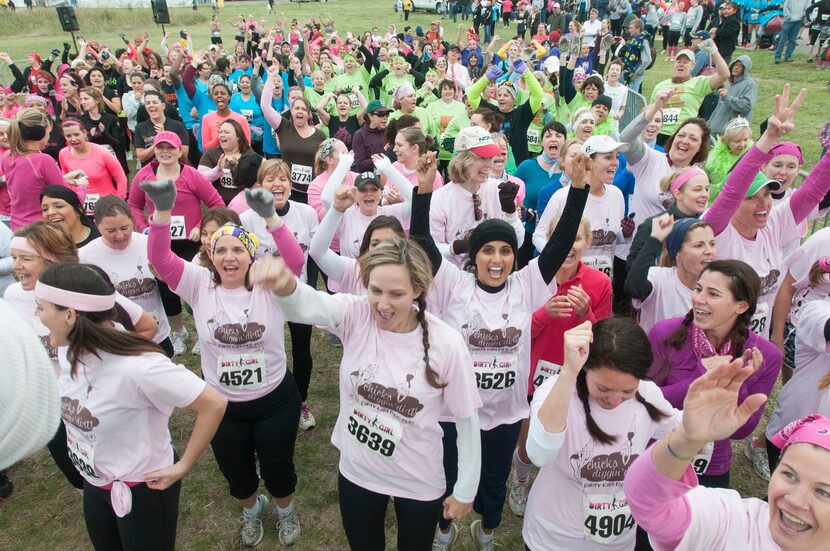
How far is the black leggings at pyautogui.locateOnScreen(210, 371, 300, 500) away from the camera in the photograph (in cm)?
329

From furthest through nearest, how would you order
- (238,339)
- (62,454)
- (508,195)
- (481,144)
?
(481,144) < (508,195) < (62,454) < (238,339)

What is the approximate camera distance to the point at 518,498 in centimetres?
395

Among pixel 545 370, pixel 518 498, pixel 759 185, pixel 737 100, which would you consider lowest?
pixel 518 498

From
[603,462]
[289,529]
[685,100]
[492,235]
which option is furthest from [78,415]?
[685,100]

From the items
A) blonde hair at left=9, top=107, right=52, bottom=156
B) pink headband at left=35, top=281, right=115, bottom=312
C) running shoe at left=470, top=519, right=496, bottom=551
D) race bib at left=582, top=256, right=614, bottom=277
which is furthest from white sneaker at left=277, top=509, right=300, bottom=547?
blonde hair at left=9, top=107, right=52, bottom=156

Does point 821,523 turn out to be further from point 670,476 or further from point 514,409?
point 514,409

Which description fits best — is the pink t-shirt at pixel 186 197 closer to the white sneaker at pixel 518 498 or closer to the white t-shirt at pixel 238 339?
the white t-shirt at pixel 238 339

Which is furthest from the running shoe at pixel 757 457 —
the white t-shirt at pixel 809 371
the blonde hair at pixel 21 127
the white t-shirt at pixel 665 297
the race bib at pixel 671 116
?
the blonde hair at pixel 21 127

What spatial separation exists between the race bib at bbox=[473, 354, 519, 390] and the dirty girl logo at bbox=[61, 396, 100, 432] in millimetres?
1967

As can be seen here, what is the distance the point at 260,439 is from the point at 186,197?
2825 mm

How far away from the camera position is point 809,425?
1658 millimetres

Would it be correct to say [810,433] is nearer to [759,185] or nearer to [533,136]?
[759,185]

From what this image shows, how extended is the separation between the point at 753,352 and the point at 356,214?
134 inches

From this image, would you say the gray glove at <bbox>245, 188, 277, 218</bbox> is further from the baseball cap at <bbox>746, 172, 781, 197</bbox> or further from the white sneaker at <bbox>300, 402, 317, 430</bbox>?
the baseball cap at <bbox>746, 172, 781, 197</bbox>
